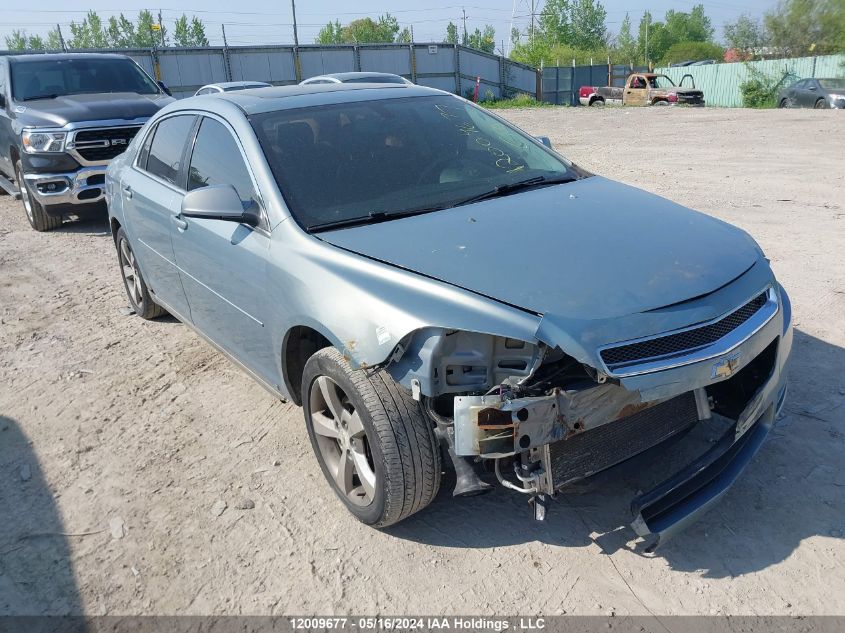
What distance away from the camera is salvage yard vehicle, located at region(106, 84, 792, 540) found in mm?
2559

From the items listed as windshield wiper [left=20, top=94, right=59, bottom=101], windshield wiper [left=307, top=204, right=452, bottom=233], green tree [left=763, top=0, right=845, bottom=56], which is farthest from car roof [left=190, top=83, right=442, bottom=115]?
green tree [left=763, top=0, right=845, bottom=56]

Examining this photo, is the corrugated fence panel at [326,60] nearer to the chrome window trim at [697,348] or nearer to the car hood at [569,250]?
the car hood at [569,250]

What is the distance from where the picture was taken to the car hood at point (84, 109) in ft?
27.8

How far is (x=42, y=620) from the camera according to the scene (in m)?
2.77

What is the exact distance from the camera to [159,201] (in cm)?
445

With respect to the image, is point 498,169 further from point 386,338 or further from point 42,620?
point 42,620

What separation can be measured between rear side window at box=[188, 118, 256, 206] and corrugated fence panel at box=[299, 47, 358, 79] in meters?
30.4

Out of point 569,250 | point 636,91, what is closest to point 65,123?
point 569,250

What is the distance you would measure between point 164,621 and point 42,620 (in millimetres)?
478

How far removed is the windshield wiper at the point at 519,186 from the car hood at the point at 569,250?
79 mm

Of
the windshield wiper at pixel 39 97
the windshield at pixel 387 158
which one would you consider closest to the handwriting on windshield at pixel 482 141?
the windshield at pixel 387 158

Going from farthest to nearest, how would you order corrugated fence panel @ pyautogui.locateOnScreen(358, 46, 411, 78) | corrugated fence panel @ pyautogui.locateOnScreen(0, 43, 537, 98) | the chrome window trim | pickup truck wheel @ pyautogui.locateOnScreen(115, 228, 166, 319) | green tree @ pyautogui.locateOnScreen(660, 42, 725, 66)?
1. green tree @ pyautogui.locateOnScreen(660, 42, 725, 66)
2. corrugated fence panel @ pyautogui.locateOnScreen(358, 46, 411, 78)
3. corrugated fence panel @ pyautogui.locateOnScreen(0, 43, 537, 98)
4. pickup truck wheel @ pyautogui.locateOnScreen(115, 228, 166, 319)
5. the chrome window trim

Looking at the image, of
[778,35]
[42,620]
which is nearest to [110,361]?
[42,620]

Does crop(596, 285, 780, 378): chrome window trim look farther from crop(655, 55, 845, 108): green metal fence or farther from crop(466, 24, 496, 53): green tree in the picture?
crop(466, 24, 496, 53): green tree
